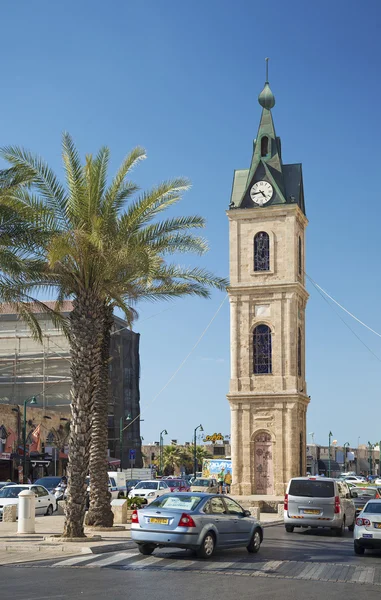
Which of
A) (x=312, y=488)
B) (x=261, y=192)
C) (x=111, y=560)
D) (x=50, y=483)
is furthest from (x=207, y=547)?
(x=261, y=192)

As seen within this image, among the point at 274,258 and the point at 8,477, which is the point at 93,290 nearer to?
the point at 274,258

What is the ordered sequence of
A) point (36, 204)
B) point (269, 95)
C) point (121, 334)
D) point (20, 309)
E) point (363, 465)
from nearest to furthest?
point (36, 204), point (20, 309), point (269, 95), point (121, 334), point (363, 465)

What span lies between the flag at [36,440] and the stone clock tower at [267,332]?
52.1 ft

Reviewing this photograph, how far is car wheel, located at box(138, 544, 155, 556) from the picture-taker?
18.5 metres

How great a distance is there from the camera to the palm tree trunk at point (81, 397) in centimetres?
2200

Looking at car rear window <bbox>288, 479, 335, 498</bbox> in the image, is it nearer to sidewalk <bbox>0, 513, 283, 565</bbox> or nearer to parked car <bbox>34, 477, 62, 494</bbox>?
sidewalk <bbox>0, 513, 283, 565</bbox>

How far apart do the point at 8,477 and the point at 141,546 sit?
152ft

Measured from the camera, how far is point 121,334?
93625 millimetres

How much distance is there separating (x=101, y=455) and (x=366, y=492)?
15.9m

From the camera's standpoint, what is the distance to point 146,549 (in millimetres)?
18578

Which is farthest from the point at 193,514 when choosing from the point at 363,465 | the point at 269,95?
the point at 363,465

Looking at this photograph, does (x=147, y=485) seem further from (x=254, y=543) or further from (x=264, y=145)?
(x=264, y=145)

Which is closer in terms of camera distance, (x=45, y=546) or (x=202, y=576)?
(x=202, y=576)

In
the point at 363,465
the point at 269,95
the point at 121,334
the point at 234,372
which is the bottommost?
the point at 363,465
